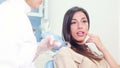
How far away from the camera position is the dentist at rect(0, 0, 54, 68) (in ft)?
2.31

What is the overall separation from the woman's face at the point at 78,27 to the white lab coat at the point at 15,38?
0.78m

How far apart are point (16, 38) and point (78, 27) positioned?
2.81 ft

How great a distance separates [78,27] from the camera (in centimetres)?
153

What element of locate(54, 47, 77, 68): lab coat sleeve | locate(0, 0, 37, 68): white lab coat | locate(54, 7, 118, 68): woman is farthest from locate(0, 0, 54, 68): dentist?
locate(54, 7, 118, 68): woman

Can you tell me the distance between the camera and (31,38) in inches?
30.1

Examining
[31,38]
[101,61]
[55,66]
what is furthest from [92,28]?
[31,38]

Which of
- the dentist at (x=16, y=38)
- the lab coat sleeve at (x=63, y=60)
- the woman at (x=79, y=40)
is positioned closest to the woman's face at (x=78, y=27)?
the woman at (x=79, y=40)

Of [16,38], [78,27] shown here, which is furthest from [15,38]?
[78,27]

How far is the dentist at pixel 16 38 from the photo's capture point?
2.31ft

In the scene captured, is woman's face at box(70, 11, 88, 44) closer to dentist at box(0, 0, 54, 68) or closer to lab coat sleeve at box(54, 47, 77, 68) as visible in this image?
lab coat sleeve at box(54, 47, 77, 68)

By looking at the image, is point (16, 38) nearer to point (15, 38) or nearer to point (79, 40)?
point (15, 38)

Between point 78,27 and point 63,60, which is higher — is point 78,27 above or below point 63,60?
above

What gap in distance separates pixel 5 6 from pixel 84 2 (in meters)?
1.34

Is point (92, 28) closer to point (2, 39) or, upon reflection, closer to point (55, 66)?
point (55, 66)
